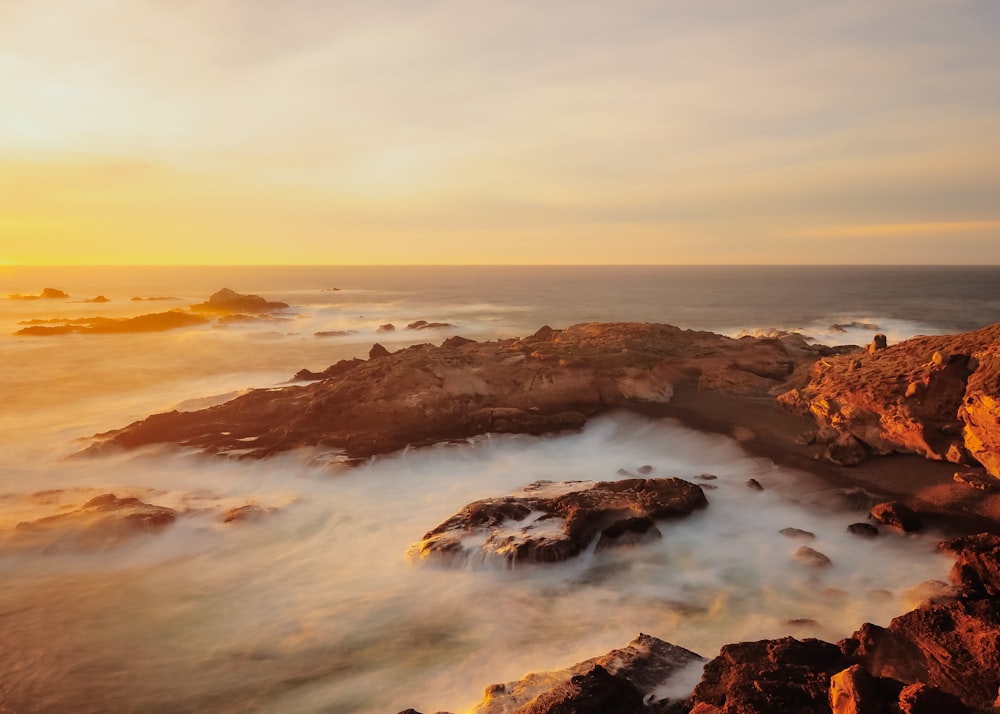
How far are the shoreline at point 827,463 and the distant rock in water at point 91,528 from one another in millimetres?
13316

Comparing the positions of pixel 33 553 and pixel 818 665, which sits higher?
pixel 818 665

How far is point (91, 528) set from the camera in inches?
511

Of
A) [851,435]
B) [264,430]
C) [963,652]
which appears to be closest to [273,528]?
[264,430]

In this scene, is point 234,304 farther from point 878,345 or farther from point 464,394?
point 878,345

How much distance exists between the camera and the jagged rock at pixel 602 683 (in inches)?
266

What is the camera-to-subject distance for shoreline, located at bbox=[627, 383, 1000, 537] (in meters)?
11.8

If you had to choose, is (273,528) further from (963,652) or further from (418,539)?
(963,652)

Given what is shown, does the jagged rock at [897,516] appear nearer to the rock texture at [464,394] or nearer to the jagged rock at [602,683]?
the jagged rock at [602,683]

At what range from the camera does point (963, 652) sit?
22.4ft

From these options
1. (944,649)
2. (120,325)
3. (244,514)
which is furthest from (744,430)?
(120,325)

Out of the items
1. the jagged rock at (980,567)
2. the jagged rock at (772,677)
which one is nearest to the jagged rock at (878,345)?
the jagged rock at (980,567)

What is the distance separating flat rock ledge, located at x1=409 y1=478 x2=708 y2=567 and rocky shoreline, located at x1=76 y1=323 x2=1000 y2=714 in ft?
0.24

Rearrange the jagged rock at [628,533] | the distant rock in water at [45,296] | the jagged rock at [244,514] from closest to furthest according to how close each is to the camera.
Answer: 1. the jagged rock at [628,533]
2. the jagged rock at [244,514]
3. the distant rock in water at [45,296]

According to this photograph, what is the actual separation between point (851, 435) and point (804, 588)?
5993 mm
